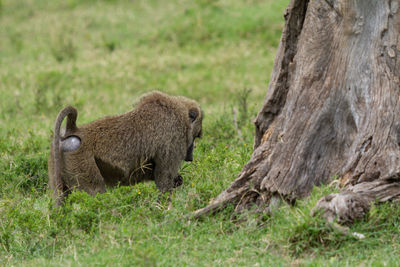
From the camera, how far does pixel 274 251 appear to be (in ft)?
13.5

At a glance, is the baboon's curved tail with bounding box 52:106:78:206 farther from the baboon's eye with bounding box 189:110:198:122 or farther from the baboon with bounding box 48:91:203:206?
the baboon's eye with bounding box 189:110:198:122

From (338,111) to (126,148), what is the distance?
1991 mm

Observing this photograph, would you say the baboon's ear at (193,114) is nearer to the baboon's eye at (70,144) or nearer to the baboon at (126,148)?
the baboon at (126,148)

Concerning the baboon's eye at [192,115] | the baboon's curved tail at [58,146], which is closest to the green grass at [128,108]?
the baboon's curved tail at [58,146]

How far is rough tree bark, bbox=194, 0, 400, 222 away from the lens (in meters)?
4.52

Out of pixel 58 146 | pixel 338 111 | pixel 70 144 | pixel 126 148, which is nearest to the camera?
pixel 338 111

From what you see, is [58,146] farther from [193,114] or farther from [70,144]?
[193,114]

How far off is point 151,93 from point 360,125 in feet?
7.30

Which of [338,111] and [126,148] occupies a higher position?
[338,111]

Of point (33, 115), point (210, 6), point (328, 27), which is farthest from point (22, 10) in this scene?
point (328, 27)

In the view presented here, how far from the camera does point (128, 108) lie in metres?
7.31

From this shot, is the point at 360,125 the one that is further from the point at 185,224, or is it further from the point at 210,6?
the point at 210,6

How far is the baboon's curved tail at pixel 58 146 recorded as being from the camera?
5152 millimetres

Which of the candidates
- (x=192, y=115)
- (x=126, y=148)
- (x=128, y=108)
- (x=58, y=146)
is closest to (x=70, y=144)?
(x=58, y=146)
